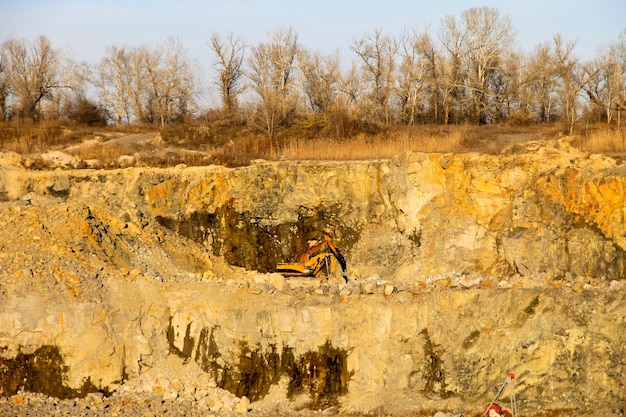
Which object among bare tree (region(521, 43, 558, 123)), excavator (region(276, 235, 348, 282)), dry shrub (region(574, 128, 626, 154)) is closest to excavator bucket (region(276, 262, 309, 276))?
excavator (region(276, 235, 348, 282))

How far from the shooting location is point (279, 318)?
1661cm

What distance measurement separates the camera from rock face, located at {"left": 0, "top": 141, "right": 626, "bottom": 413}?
15.7 m

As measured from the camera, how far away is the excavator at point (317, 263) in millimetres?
19328

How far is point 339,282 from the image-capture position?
19.0 meters

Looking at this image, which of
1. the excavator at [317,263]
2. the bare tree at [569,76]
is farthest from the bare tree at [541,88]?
the excavator at [317,263]

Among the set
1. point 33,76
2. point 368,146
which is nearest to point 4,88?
point 33,76

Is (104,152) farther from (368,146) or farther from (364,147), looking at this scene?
(368,146)

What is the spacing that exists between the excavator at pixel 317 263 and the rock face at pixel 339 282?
71 centimetres

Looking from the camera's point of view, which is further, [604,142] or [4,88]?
[4,88]

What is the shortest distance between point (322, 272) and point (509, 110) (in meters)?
20.7

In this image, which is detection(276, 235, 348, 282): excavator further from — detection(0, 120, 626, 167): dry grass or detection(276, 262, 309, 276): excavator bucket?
detection(0, 120, 626, 167): dry grass

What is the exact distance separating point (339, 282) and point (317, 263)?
0.83 metres

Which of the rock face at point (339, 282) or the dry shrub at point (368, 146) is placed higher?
the dry shrub at point (368, 146)

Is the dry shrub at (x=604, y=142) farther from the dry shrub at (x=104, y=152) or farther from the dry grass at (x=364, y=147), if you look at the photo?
the dry shrub at (x=104, y=152)
